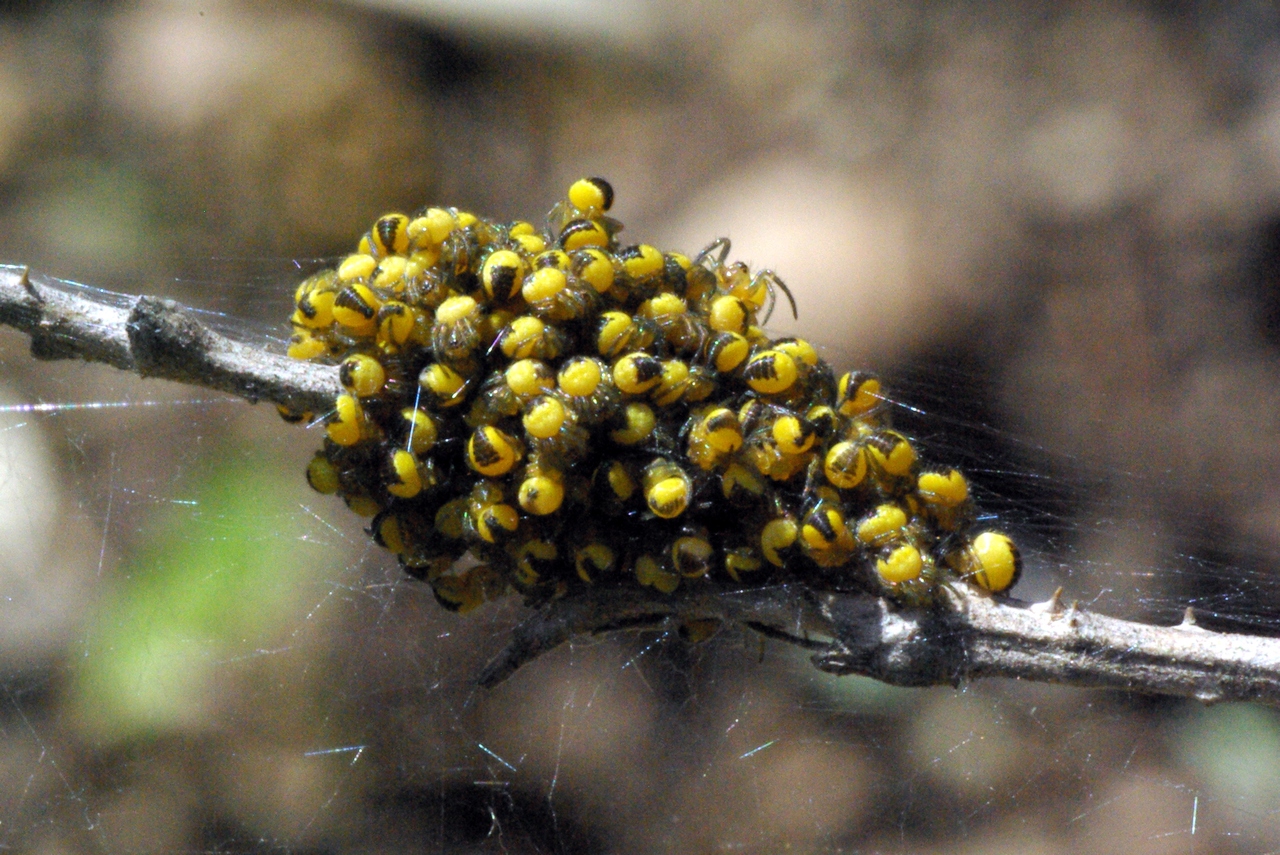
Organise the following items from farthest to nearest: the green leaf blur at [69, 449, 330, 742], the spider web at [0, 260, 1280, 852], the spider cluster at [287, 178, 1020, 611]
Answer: the green leaf blur at [69, 449, 330, 742] < the spider web at [0, 260, 1280, 852] < the spider cluster at [287, 178, 1020, 611]

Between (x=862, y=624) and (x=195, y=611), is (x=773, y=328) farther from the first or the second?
(x=195, y=611)

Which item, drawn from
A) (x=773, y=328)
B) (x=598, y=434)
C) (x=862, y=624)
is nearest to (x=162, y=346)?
(x=598, y=434)

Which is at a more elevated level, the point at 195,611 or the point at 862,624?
the point at 862,624

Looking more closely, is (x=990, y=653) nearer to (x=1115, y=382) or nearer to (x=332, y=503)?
(x=332, y=503)

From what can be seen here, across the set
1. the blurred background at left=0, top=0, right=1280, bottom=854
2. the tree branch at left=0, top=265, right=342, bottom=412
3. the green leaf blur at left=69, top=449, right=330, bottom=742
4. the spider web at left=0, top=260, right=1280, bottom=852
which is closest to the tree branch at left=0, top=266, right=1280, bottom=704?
the tree branch at left=0, top=265, right=342, bottom=412

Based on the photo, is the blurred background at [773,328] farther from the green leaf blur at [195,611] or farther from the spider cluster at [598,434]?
the spider cluster at [598,434]

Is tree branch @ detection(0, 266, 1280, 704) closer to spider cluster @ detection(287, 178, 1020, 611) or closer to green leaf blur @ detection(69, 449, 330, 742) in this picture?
spider cluster @ detection(287, 178, 1020, 611)
